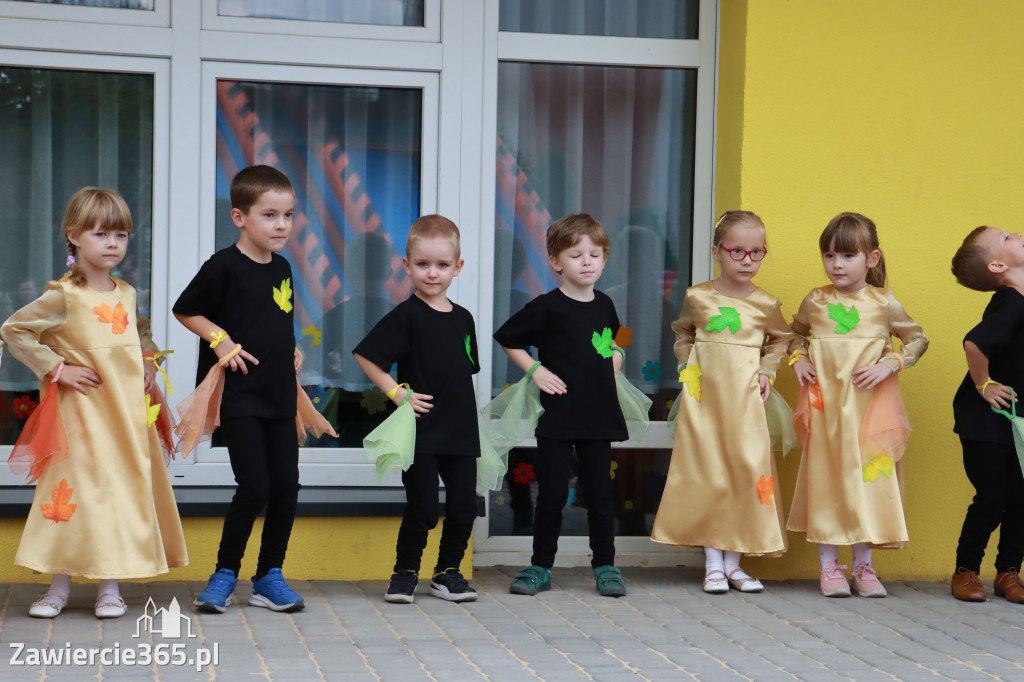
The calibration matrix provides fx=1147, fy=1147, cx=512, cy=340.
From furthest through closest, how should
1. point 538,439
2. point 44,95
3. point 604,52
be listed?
point 604,52 < point 44,95 < point 538,439

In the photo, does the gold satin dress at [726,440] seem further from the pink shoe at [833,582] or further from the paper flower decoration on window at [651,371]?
the paper flower decoration on window at [651,371]

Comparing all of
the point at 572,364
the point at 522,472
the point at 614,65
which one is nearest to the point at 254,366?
the point at 572,364

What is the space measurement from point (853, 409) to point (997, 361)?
0.63m

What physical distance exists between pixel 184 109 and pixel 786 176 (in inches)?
105

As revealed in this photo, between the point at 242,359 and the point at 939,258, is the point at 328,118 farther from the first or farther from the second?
the point at 939,258

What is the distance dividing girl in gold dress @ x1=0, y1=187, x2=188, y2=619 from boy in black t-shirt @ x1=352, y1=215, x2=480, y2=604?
0.86 m

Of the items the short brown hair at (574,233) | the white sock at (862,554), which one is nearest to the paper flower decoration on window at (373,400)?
the short brown hair at (574,233)

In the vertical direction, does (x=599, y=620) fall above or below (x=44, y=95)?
below

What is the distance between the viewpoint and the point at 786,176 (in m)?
5.12

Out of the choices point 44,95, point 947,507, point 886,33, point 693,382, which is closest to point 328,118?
point 44,95

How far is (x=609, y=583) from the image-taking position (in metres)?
4.61

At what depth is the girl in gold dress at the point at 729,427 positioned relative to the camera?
15.6 feet

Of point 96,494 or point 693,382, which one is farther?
point 693,382

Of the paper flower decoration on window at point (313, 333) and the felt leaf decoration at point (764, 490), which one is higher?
the paper flower decoration on window at point (313, 333)
